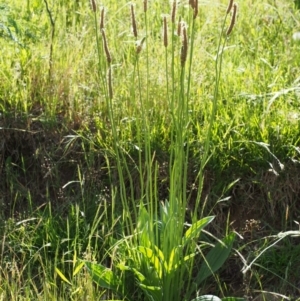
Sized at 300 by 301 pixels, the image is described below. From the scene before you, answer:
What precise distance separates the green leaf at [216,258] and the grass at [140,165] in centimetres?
1

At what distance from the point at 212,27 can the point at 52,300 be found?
Answer: 2.38 metres

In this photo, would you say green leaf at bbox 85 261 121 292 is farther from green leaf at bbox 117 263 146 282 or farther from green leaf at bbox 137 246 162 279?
green leaf at bbox 137 246 162 279

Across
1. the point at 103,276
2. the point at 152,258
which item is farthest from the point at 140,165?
the point at 103,276

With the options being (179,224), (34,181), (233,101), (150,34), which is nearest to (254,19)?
(150,34)

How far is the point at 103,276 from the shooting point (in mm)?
2873

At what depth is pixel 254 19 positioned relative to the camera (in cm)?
471

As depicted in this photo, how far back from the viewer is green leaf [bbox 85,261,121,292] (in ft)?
9.32

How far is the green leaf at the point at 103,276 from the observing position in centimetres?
284

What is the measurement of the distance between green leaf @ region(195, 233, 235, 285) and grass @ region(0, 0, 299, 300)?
0.01 meters

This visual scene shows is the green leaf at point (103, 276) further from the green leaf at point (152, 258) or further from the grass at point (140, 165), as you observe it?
the green leaf at point (152, 258)

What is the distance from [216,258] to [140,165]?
545mm

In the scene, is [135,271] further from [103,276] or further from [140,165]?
[140,165]

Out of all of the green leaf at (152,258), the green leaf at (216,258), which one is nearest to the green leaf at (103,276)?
the green leaf at (152,258)

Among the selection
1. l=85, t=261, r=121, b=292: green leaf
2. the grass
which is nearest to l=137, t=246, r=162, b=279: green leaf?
the grass
